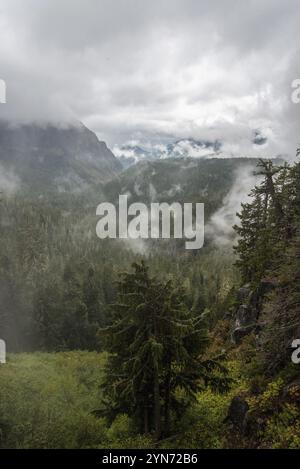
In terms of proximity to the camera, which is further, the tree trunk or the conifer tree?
the tree trunk

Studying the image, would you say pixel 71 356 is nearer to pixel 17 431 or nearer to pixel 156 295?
pixel 17 431

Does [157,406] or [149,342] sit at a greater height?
[149,342]

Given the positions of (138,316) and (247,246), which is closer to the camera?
(138,316)

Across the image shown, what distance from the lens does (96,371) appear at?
35469 mm

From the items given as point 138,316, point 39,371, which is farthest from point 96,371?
point 138,316

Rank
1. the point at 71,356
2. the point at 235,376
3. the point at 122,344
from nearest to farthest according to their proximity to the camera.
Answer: the point at 122,344, the point at 235,376, the point at 71,356

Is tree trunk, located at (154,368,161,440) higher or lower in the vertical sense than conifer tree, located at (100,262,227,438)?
lower

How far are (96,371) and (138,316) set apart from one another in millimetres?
24244

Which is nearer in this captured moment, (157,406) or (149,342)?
(149,342)

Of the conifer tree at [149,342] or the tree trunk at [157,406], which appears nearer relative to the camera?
the conifer tree at [149,342]

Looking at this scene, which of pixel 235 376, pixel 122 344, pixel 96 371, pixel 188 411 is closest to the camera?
pixel 122 344

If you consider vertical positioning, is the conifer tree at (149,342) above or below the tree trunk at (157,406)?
above

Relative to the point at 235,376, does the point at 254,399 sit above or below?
above
